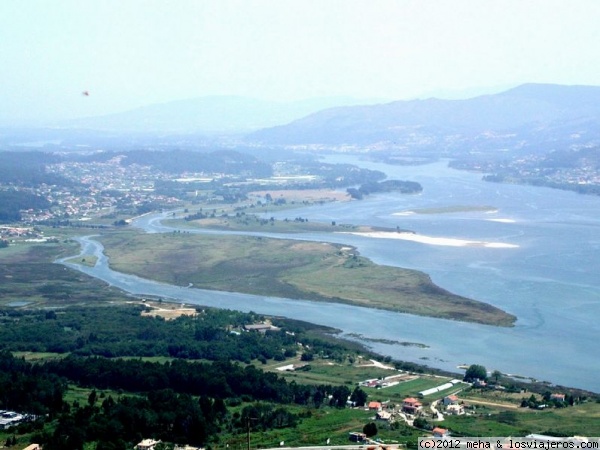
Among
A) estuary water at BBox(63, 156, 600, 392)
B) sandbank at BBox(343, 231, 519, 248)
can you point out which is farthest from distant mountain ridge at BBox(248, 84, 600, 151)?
sandbank at BBox(343, 231, 519, 248)

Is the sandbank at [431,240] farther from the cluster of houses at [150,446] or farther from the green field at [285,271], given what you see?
the cluster of houses at [150,446]

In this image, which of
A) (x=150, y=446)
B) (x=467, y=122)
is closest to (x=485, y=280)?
(x=150, y=446)

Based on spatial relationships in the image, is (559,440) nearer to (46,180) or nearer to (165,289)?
(165,289)

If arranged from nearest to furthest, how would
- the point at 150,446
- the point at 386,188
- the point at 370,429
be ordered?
the point at 150,446 < the point at 370,429 < the point at 386,188

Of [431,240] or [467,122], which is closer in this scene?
[431,240]

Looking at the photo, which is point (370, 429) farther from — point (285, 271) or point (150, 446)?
point (285, 271)

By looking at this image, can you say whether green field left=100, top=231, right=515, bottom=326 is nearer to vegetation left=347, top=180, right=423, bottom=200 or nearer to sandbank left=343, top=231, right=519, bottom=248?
sandbank left=343, top=231, right=519, bottom=248
